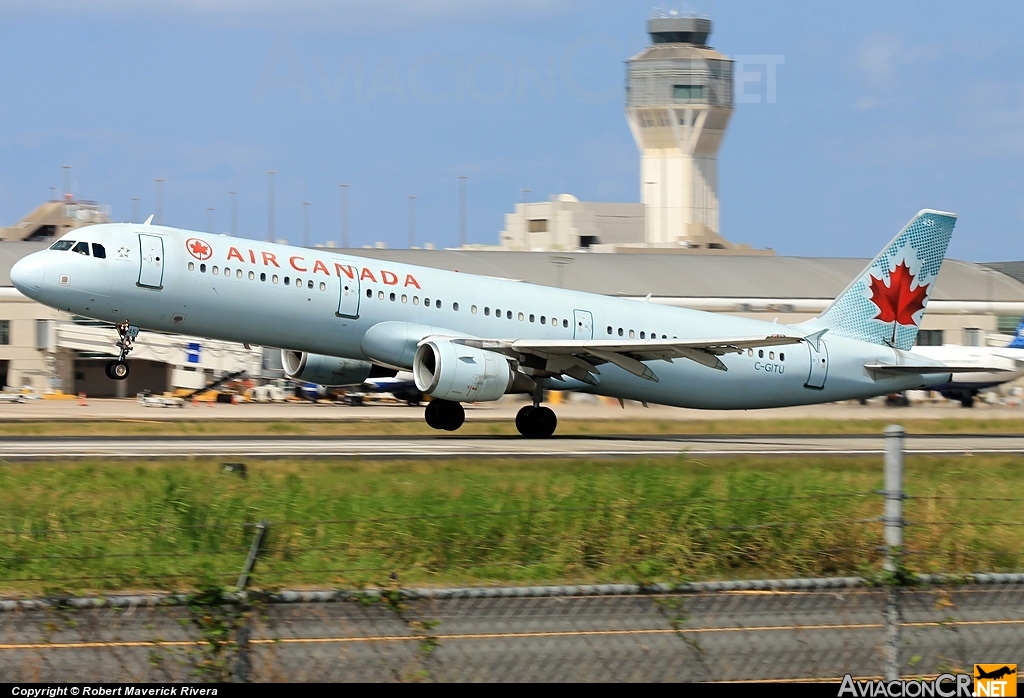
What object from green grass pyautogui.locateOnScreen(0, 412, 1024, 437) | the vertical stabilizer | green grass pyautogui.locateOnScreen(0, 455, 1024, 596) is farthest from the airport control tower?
green grass pyautogui.locateOnScreen(0, 455, 1024, 596)

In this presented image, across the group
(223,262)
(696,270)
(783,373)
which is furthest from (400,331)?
(696,270)

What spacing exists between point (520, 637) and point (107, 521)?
671cm

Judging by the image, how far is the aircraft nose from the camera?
27625mm

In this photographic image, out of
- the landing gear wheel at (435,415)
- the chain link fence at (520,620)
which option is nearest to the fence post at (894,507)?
the chain link fence at (520,620)

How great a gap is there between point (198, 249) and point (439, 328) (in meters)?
5.70

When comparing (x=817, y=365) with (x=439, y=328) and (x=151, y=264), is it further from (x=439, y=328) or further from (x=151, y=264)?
(x=151, y=264)

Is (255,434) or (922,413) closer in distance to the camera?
(255,434)

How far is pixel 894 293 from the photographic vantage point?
1415 inches

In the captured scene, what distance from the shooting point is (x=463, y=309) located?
99.6 ft

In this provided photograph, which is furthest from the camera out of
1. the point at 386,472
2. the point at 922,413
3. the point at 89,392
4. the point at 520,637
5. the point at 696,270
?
the point at 696,270

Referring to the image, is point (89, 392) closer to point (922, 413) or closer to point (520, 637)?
point (922, 413)

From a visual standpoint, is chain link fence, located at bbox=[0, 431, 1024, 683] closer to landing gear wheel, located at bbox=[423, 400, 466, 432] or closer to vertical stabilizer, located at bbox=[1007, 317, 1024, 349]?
landing gear wheel, located at bbox=[423, 400, 466, 432]

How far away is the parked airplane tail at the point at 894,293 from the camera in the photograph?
3578 centimetres

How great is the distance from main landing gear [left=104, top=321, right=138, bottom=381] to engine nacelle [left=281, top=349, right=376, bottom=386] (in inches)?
149
